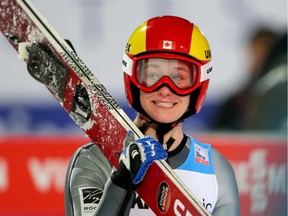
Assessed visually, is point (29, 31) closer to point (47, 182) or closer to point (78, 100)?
point (78, 100)

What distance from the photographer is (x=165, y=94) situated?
3590mm

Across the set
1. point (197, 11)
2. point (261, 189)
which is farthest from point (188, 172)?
point (197, 11)

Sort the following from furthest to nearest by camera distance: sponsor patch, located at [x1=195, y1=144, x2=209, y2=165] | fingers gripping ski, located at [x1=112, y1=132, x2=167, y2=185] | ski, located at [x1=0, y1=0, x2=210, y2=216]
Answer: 1. sponsor patch, located at [x1=195, y1=144, x2=209, y2=165]
2. ski, located at [x1=0, y1=0, x2=210, y2=216]
3. fingers gripping ski, located at [x1=112, y1=132, x2=167, y2=185]

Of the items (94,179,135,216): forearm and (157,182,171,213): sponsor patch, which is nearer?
(94,179,135,216): forearm

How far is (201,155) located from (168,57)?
0.38 m

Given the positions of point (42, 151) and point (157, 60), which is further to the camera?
point (42, 151)

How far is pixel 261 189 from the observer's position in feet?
19.2

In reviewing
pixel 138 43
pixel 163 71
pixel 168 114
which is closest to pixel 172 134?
pixel 168 114

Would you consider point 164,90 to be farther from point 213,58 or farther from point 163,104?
point 213,58

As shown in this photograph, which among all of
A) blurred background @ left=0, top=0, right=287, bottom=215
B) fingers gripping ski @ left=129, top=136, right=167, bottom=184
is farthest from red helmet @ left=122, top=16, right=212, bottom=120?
blurred background @ left=0, top=0, right=287, bottom=215

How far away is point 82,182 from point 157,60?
0.48 m

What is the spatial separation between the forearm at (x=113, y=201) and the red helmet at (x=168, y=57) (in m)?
0.34

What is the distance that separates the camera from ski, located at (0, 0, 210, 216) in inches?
142

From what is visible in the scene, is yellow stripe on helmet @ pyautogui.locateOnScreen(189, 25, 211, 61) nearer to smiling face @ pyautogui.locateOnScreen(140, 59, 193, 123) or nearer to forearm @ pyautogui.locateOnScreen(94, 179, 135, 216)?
smiling face @ pyautogui.locateOnScreen(140, 59, 193, 123)
